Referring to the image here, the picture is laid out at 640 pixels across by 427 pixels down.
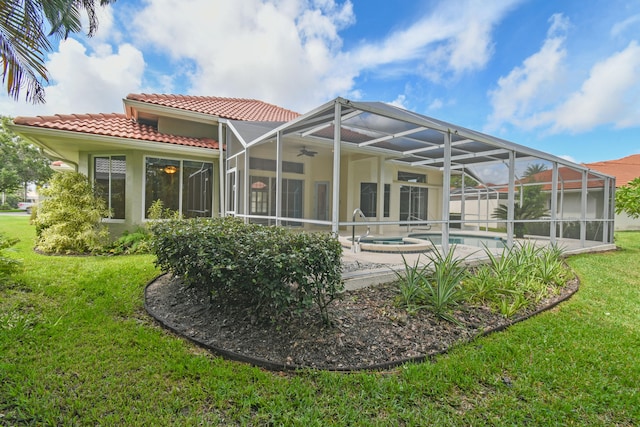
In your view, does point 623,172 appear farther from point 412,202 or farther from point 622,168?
point 412,202

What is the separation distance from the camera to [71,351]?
3584mm

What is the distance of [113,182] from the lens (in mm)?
10508

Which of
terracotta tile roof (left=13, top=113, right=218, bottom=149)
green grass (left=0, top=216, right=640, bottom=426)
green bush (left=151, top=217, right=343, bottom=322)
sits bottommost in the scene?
green grass (left=0, top=216, right=640, bottom=426)

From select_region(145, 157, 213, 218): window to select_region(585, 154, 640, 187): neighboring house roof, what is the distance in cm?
2744

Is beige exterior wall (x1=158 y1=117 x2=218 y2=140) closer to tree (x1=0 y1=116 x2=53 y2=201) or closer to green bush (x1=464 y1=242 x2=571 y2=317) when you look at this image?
green bush (x1=464 y1=242 x2=571 y2=317)

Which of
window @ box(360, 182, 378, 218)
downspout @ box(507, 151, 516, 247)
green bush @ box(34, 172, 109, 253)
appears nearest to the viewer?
downspout @ box(507, 151, 516, 247)

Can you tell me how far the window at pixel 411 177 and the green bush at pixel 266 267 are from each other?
13.3m

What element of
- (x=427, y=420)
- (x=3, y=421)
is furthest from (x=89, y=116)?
(x=427, y=420)

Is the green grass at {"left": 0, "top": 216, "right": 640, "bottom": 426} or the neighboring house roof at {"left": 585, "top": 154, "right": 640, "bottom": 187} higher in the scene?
the neighboring house roof at {"left": 585, "top": 154, "right": 640, "bottom": 187}

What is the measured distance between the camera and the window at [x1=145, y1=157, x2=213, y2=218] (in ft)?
34.7

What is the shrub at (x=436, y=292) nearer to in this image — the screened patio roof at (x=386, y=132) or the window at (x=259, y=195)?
the screened patio roof at (x=386, y=132)

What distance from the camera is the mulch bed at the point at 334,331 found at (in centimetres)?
356

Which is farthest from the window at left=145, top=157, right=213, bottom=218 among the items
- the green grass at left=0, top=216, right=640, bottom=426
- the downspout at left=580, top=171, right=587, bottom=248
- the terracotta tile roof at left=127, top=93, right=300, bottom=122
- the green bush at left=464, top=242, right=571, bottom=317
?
the downspout at left=580, top=171, right=587, bottom=248

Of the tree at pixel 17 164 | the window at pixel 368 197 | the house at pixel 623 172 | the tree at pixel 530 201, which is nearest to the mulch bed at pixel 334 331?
the tree at pixel 530 201
